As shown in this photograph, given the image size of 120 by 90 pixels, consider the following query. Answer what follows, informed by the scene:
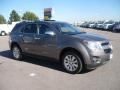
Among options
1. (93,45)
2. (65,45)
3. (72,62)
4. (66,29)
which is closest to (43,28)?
(66,29)

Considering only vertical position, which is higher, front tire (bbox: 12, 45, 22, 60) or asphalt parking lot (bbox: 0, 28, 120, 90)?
front tire (bbox: 12, 45, 22, 60)

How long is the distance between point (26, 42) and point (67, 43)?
2459mm

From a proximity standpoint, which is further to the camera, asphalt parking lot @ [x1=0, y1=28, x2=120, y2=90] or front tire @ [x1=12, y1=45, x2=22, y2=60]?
front tire @ [x1=12, y1=45, x2=22, y2=60]

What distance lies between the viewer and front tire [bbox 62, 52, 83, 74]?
6652mm

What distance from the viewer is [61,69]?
7480mm

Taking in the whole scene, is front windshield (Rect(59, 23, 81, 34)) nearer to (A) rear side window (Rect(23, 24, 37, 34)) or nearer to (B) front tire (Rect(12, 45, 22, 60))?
(A) rear side window (Rect(23, 24, 37, 34))

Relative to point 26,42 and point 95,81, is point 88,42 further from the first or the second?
point 26,42

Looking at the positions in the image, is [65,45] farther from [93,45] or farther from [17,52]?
[17,52]

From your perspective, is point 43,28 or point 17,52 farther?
point 17,52

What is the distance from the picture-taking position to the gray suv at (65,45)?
21.1 feet

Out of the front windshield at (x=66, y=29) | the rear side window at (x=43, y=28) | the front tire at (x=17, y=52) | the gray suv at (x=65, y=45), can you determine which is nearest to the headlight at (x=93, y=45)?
the gray suv at (x=65, y=45)

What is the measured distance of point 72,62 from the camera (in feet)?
22.4

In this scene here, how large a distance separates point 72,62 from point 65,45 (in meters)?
0.62

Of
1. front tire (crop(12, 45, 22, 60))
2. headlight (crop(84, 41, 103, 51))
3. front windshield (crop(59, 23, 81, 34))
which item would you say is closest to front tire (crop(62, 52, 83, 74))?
Result: headlight (crop(84, 41, 103, 51))
